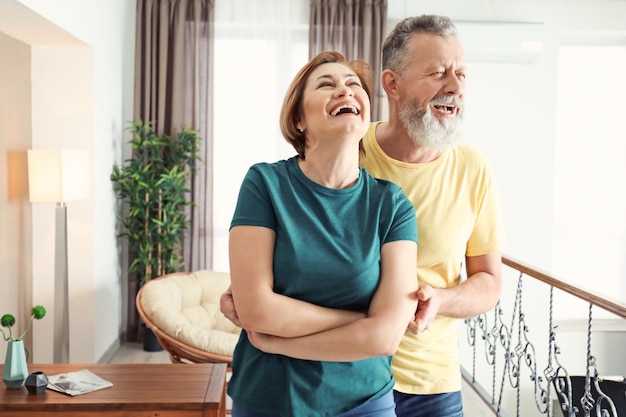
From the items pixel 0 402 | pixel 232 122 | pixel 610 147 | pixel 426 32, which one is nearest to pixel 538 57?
pixel 610 147

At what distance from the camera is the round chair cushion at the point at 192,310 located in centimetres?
364

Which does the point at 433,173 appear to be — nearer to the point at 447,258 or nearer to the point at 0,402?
the point at 447,258

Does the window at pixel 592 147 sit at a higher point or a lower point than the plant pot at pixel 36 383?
higher

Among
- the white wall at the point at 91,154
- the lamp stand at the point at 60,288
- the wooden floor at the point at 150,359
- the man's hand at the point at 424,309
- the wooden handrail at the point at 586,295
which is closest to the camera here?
the man's hand at the point at 424,309

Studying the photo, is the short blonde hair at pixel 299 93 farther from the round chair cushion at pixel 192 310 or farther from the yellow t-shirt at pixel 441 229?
the round chair cushion at pixel 192 310

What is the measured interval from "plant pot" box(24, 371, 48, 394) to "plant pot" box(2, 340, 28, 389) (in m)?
0.06

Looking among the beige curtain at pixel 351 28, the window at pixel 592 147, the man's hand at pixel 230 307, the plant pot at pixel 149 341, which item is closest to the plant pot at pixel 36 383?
the man's hand at pixel 230 307

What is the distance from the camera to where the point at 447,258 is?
1.47 m

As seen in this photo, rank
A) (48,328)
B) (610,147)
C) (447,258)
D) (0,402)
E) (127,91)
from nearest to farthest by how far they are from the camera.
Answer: (447,258) → (0,402) → (48,328) → (127,91) → (610,147)

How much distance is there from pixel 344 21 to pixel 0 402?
13.1 ft

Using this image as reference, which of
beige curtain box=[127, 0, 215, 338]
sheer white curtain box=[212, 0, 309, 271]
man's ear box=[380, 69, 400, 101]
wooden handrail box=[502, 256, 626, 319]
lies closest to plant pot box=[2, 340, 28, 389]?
man's ear box=[380, 69, 400, 101]

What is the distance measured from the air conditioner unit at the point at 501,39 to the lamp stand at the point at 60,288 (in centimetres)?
343

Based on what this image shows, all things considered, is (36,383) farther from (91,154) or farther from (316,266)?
(91,154)

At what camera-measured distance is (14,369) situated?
2553mm
